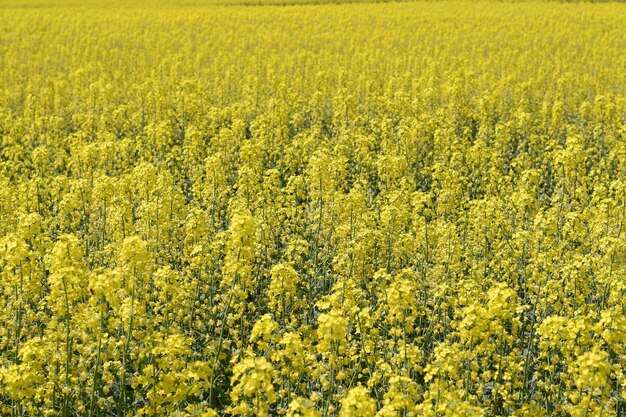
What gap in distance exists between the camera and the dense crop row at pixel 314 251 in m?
6.92

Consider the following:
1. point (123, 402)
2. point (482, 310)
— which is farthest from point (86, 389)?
point (482, 310)

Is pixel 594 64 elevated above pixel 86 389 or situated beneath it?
elevated above

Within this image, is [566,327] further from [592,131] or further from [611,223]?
[592,131]

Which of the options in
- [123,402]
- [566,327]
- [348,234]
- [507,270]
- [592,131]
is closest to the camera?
[566,327]

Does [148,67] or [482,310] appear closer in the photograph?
[482,310]

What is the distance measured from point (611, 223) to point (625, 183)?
70 centimetres

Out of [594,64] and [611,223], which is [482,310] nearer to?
[611,223]

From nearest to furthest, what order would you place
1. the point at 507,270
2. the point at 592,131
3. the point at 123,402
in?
the point at 123,402, the point at 507,270, the point at 592,131

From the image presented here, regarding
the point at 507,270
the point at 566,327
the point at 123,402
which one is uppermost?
the point at 566,327

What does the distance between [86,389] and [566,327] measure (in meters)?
5.08

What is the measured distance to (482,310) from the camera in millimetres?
6734

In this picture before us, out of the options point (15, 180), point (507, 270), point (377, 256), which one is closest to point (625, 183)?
point (507, 270)

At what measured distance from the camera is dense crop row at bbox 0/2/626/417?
22.7ft

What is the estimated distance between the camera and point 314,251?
11062 millimetres
